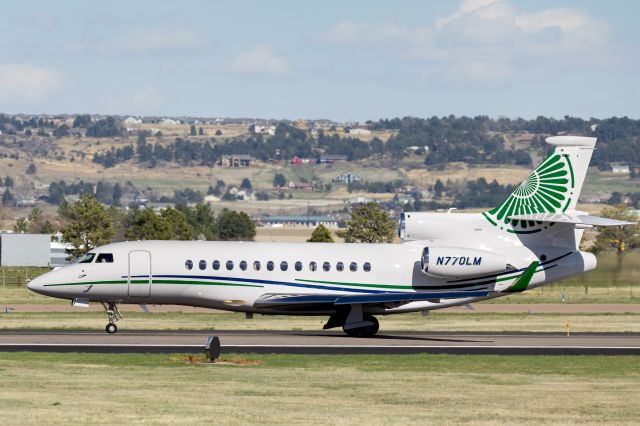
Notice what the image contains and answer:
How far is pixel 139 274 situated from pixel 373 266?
8106mm

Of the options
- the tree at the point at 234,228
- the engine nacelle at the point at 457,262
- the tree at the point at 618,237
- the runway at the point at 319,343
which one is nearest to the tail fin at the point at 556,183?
the engine nacelle at the point at 457,262

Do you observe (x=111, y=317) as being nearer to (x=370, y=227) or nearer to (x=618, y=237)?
(x=370, y=227)

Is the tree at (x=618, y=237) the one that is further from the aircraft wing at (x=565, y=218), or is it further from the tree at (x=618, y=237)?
the aircraft wing at (x=565, y=218)

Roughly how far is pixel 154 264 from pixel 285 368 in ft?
39.1

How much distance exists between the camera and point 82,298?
4447cm

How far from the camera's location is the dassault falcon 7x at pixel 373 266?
44219 millimetres

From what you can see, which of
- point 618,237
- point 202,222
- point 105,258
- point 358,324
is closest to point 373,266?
point 358,324

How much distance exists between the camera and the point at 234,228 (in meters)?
182

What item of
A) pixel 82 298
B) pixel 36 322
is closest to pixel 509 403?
pixel 82 298

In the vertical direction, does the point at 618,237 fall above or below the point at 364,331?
below

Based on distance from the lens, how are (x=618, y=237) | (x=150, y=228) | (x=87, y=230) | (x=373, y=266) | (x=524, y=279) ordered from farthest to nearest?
1. (x=618, y=237)
2. (x=87, y=230)
3. (x=150, y=228)
4. (x=373, y=266)
5. (x=524, y=279)

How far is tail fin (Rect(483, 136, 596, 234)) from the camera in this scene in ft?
149

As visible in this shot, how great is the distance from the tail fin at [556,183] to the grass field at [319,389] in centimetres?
909

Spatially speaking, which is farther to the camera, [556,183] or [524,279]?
[556,183]
